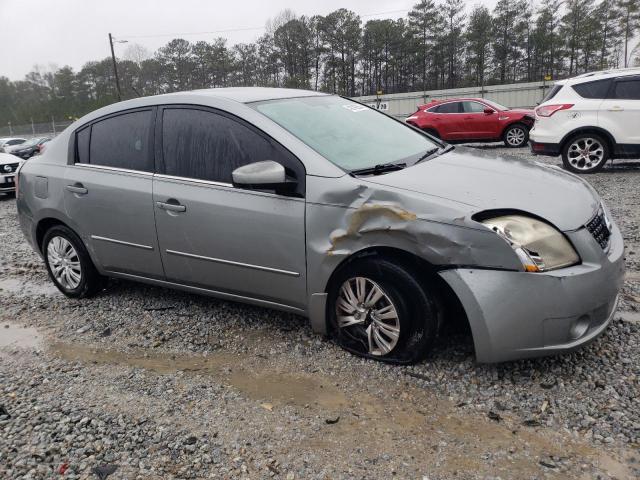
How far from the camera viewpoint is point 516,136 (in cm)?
1499

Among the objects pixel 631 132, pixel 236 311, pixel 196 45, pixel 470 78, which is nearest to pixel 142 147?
pixel 236 311

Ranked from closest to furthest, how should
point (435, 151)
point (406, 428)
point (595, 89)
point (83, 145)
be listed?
1. point (406, 428)
2. point (435, 151)
3. point (83, 145)
4. point (595, 89)

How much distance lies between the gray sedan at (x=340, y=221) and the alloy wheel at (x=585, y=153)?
6299mm

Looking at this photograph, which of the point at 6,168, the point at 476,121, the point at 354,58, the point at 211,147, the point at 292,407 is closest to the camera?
the point at 292,407

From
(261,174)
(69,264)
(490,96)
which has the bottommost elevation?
(69,264)

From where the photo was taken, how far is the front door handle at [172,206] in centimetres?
353

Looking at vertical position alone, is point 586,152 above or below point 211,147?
below

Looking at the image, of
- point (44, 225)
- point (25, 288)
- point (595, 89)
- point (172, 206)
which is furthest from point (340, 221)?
point (595, 89)

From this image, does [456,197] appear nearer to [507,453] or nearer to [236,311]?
[507,453]

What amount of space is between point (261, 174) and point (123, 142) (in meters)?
1.50

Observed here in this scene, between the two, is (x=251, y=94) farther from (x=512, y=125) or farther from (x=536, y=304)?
(x=512, y=125)

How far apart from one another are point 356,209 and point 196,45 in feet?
207

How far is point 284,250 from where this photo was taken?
3180 millimetres

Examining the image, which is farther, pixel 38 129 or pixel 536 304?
pixel 38 129
